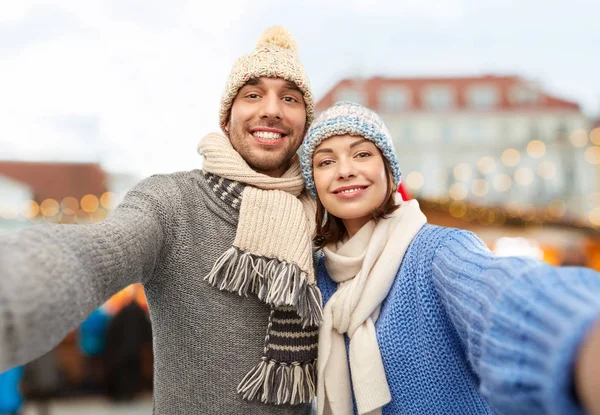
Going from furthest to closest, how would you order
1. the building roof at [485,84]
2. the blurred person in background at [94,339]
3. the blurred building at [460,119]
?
the building roof at [485,84] < the blurred building at [460,119] < the blurred person in background at [94,339]

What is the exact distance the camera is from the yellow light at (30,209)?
8102 mm

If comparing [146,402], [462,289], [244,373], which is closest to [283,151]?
[244,373]

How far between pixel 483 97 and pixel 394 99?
5437 millimetres

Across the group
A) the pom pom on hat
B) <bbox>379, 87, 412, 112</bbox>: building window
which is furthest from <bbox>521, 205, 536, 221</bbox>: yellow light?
<bbox>379, 87, 412, 112</bbox>: building window

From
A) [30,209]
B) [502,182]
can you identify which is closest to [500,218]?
[30,209]

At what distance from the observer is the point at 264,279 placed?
1.52 metres

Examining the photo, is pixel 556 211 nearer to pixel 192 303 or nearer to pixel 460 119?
pixel 192 303

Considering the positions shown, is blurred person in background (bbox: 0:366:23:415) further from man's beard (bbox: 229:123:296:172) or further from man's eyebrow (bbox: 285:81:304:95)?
man's eyebrow (bbox: 285:81:304:95)

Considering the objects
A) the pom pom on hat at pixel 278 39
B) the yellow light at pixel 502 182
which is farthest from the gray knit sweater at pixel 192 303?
the yellow light at pixel 502 182

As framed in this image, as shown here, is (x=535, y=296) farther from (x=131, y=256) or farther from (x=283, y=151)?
(x=283, y=151)

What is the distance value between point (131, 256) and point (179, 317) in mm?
434

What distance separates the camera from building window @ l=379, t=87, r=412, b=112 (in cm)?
2923

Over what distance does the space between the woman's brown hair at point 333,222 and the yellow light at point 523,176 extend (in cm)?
2326

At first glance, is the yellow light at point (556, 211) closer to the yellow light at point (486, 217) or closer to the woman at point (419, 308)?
the yellow light at point (486, 217)
